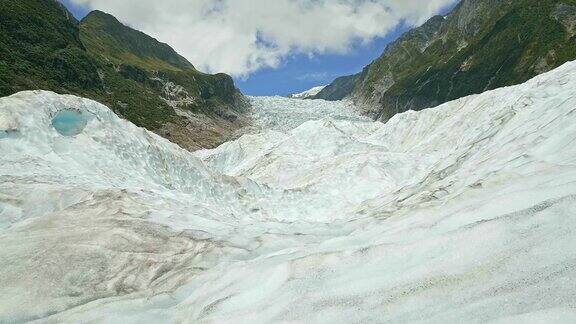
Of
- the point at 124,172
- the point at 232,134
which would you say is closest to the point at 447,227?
the point at 124,172

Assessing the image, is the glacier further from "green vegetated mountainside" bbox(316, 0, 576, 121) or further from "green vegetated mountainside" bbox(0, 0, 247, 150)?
"green vegetated mountainside" bbox(316, 0, 576, 121)

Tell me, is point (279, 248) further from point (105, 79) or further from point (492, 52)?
point (492, 52)

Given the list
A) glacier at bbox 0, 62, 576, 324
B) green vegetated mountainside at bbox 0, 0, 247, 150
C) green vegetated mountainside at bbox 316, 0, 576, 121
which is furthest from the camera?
green vegetated mountainside at bbox 316, 0, 576, 121

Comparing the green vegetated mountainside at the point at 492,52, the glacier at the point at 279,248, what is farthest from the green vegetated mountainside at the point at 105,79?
the glacier at the point at 279,248

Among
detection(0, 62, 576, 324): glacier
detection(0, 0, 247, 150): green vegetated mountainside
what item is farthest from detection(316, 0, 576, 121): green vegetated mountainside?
→ detection(0, 62, 576, 324): glacier

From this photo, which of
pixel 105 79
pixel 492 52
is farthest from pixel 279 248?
pixel 492 52

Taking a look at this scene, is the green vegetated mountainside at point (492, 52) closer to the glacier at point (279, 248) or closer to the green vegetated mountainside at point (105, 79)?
the green vegetated mountainside at point (105, 79)

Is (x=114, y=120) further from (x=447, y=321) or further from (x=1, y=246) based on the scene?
(x=447, y=321)

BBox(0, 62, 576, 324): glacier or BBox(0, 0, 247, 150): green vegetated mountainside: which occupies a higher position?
BBox(0, 0, 247, 150): green vegetated mountainside
